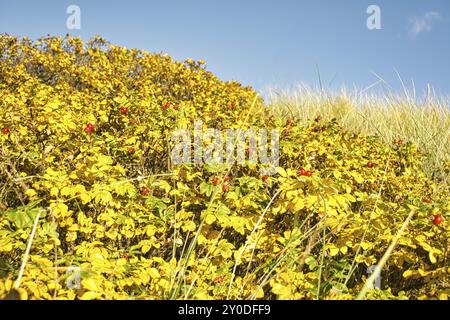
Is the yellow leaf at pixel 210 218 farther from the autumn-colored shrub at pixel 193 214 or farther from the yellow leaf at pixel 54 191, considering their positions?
the yellow leaf at pixel 54 191

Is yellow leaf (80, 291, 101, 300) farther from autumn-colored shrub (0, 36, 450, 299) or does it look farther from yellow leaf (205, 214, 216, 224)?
yellow leaf (205, 214, 216, 224)

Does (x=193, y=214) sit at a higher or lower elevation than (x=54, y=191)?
lower

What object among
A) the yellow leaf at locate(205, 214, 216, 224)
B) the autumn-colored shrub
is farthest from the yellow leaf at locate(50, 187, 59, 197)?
the yellow leaf at locate(205, 214, 216, 224)

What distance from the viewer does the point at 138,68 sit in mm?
7305

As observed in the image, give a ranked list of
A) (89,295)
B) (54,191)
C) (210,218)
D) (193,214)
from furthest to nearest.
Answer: (193,214)
(54,191)
(210,218)
(89,295)

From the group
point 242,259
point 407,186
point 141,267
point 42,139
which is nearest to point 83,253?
point 141,267

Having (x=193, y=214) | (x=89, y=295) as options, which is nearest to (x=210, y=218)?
(x=193, y=214)

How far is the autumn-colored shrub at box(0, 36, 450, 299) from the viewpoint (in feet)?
6.15

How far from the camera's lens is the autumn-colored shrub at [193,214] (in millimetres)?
1873

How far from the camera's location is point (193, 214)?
247 centimetres

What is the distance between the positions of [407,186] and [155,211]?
2.36 metres

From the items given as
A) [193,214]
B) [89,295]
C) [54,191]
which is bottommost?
[89,295]

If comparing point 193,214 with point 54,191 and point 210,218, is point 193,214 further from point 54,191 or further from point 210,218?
point 54,191
